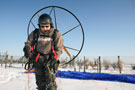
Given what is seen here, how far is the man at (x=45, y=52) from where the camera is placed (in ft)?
7.87

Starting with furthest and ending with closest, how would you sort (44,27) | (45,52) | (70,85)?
(70,85)
(44,27)
(45,52)

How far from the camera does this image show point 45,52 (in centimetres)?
248

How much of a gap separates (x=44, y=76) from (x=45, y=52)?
55 cm

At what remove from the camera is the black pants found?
7.91 feet

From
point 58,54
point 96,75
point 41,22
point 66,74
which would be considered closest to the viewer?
point 58,54

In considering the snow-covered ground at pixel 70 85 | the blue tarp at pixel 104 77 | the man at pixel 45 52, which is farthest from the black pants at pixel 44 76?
the blue tarp at pixel 104 77

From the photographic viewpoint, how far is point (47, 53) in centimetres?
249

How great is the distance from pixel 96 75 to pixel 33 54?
4413 millimetres

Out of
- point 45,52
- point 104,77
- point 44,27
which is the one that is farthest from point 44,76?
point 104,77

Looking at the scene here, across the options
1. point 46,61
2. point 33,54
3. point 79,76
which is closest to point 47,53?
point 46,61

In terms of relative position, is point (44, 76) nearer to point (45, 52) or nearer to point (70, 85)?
point (45, 52)

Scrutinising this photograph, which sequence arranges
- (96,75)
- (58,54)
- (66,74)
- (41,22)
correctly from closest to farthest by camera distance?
(58,54) → (41,22) → (96,75) → (66,74)

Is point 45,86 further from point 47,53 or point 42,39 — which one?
point 42,39

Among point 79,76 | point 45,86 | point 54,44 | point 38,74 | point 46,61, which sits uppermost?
point 54,44
